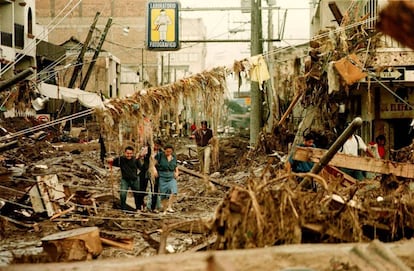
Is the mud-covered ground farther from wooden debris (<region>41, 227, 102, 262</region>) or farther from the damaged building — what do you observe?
the damaged building

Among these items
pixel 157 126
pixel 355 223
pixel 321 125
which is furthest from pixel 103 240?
pixel 321 125

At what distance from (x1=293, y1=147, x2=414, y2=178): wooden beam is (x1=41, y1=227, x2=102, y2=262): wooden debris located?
3.50 m

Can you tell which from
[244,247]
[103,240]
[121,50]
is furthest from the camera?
[121,50]

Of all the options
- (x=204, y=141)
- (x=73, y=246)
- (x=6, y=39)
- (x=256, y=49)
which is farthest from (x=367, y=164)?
(x=6, y=39)

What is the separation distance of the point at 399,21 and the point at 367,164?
5736 millimetres

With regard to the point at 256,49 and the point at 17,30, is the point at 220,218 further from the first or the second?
the point at 17,30

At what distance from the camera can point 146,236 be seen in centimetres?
916

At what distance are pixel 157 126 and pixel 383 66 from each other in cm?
516

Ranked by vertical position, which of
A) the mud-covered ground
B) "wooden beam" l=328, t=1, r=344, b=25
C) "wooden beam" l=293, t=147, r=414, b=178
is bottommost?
the mud-covered ground

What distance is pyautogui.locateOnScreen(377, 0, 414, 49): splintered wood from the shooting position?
4.14m

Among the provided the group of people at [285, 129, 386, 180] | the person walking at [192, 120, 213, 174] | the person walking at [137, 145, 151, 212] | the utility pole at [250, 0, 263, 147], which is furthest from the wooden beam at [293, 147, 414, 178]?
the utility pole at [250, 0, 263, 147]

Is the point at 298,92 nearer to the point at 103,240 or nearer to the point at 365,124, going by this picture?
the point at 365,124

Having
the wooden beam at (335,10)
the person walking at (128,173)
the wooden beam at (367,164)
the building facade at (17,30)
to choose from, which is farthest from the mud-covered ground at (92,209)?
the building facade at (17,30)

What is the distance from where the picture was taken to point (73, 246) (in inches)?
304
